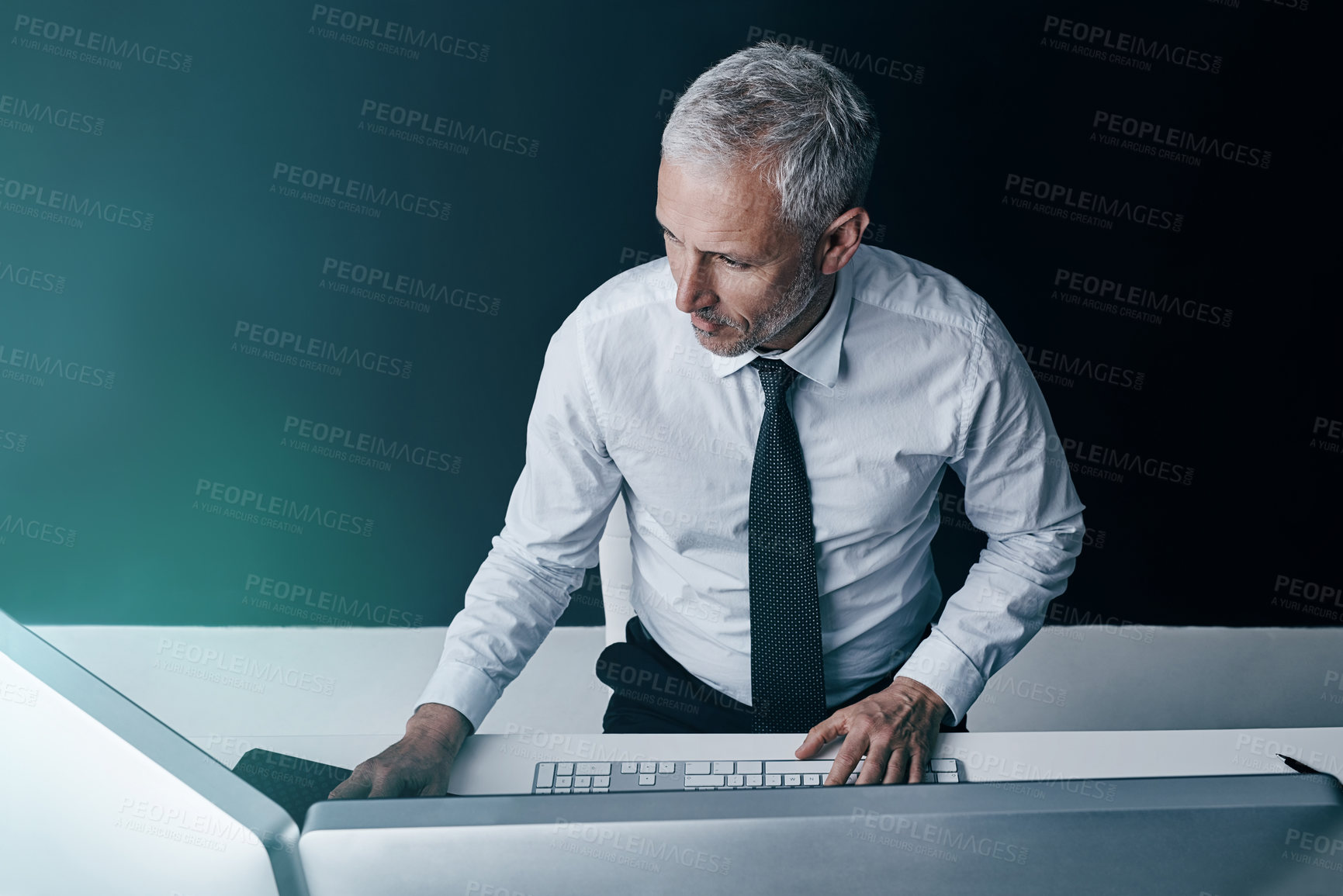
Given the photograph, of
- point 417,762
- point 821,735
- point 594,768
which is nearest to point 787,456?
point 821,735

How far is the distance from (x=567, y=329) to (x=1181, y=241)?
1.59 metres

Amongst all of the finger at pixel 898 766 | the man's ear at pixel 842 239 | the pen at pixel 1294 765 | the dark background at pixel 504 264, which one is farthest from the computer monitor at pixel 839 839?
the dark background at pixel 504 264

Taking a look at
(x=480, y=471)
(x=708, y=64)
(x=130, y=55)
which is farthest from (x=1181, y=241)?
(x=130, y=55)

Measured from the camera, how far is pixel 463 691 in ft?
3.78

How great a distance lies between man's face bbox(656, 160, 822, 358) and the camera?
108 cm

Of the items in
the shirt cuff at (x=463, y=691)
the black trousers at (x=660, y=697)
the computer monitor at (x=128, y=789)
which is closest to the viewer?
the computer monitor at (x=128, y=789)

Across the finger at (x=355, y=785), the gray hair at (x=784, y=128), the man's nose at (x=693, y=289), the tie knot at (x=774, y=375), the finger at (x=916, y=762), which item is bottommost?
the finger at (x=355, y=785)

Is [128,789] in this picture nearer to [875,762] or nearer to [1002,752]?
[875,762]

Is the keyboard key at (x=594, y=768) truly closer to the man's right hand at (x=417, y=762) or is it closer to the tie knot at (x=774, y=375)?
the man's right hand at (x=417, y=762)

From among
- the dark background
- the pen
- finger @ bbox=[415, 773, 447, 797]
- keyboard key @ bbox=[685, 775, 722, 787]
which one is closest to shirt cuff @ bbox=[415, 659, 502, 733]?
finger @ bbox=[415, 773, 447, 797]

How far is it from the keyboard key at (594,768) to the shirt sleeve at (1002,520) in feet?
1.52

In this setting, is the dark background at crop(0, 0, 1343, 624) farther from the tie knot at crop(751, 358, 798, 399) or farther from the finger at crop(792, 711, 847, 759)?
the finger at crop(792, 711, 847, 759)

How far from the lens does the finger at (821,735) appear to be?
1013mm

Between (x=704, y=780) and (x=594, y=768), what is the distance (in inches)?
4.6
